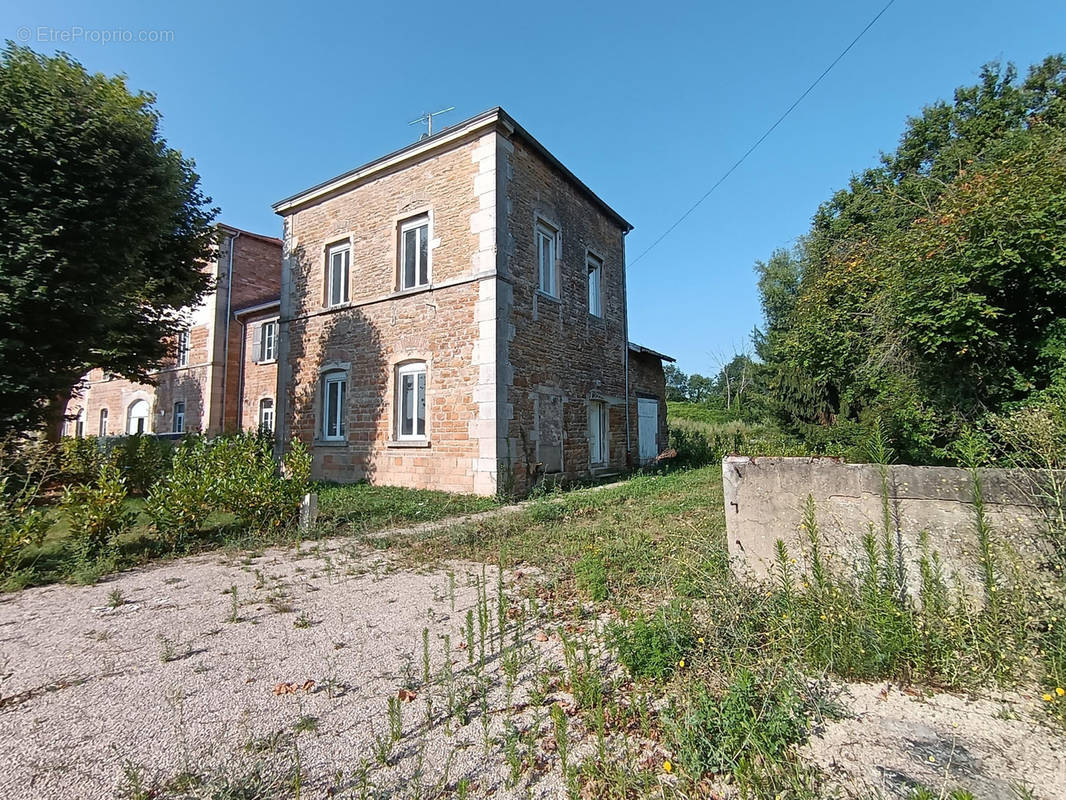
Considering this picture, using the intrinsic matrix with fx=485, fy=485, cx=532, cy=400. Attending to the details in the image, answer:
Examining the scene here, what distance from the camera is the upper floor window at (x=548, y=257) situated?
1091 cm

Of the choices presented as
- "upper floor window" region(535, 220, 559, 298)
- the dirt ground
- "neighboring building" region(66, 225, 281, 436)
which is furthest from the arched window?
the dirt ground


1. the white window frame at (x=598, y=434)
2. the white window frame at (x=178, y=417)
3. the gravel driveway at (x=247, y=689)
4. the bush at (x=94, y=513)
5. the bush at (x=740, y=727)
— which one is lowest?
the gravel driveway at (x=247, y=689)

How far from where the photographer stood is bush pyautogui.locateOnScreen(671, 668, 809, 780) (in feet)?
6.48

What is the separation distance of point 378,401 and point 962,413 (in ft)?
31.5

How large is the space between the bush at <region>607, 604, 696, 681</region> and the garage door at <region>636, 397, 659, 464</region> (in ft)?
38.6

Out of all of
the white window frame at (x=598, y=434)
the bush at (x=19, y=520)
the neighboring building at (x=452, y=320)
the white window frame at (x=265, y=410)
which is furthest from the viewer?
the white window frame at (x=265, y=410)

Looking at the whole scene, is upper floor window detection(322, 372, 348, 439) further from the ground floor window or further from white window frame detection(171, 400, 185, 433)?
white window frame detection(171, 400, 185, 433)

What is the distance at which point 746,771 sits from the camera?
187cm

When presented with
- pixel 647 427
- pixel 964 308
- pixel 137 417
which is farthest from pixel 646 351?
pixel 137 417

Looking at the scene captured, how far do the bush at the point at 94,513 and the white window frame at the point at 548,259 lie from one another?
791 centimetres

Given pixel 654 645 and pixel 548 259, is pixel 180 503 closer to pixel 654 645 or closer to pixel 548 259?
pixel 654 645

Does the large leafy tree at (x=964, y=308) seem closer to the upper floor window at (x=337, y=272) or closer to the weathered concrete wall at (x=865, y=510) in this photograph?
the weathered concrete wall at (x=865, y=510)

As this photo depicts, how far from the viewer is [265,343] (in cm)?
1672

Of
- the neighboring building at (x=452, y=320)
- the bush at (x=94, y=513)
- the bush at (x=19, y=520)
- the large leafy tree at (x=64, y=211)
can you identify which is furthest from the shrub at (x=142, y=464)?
the bush at (x=19, y=520)
